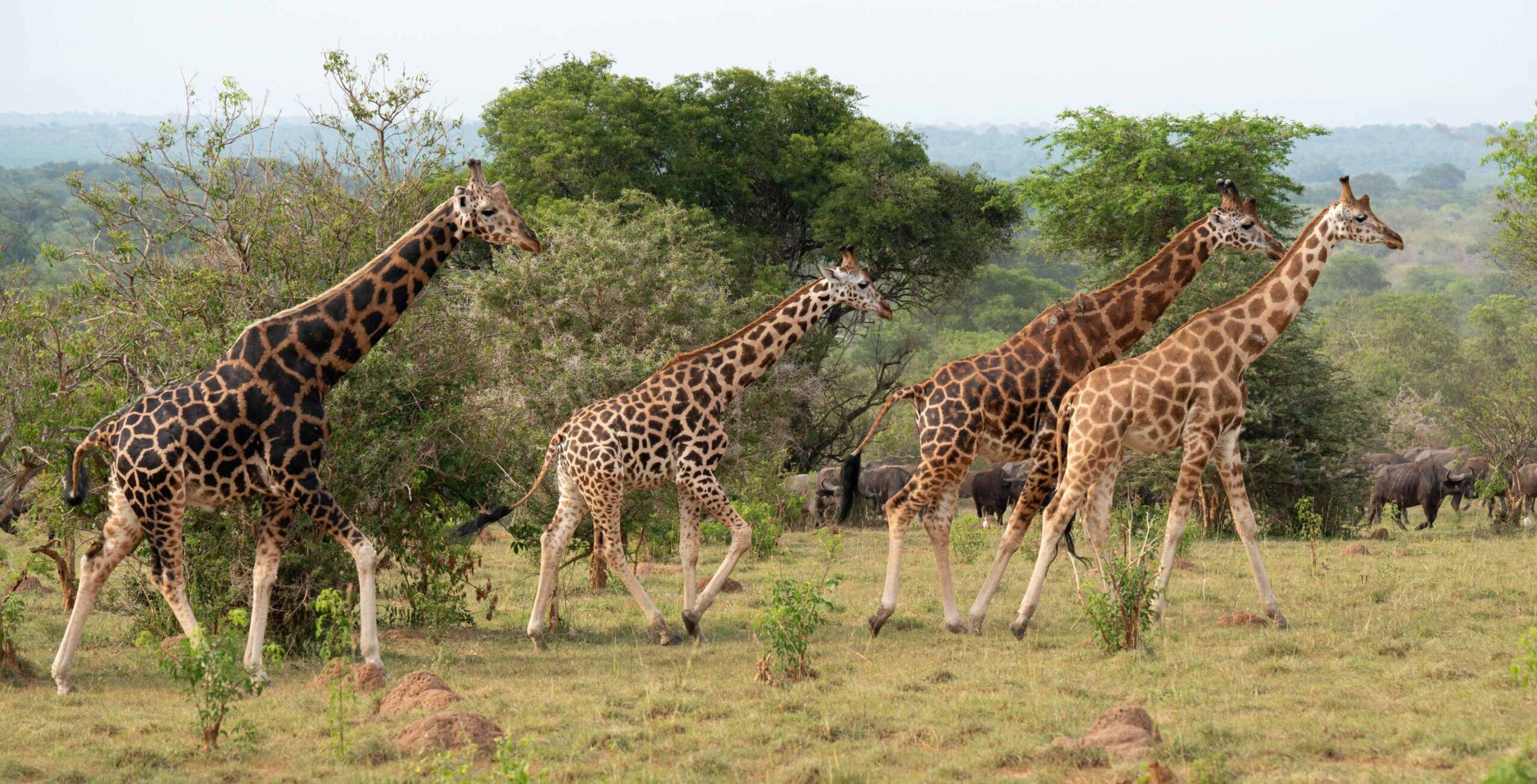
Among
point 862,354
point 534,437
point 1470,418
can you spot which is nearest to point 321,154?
point 534,437

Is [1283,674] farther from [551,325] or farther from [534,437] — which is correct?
[551,325]

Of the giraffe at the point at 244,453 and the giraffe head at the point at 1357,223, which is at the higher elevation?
the giraffe head at the point at 1357,223

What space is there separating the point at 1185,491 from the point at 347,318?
623cm

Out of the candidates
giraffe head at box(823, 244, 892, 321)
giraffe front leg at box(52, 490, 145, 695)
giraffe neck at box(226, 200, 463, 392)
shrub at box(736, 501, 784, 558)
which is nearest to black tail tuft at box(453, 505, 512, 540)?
giraffe neck at box(226, 200, 463, 392)

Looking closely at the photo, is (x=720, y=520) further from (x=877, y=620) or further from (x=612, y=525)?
(x=877, y=620)

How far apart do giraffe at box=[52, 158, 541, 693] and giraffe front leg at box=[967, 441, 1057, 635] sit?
4694 millimetres

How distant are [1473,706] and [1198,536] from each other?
956 centimetres

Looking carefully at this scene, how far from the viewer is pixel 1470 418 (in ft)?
74.7

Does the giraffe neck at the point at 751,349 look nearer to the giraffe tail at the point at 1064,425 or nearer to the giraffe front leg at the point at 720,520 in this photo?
the giraffe front leg at the point at 720,520

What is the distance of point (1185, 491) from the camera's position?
10.0 m

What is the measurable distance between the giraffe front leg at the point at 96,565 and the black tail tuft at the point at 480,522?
91.5 inches

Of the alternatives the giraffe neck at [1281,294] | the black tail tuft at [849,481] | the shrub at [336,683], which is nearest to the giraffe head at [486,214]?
the shrub at [336,683]

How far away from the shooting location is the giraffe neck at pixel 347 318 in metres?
9.01

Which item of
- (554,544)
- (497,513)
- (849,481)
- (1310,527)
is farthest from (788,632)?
(1310,527)
